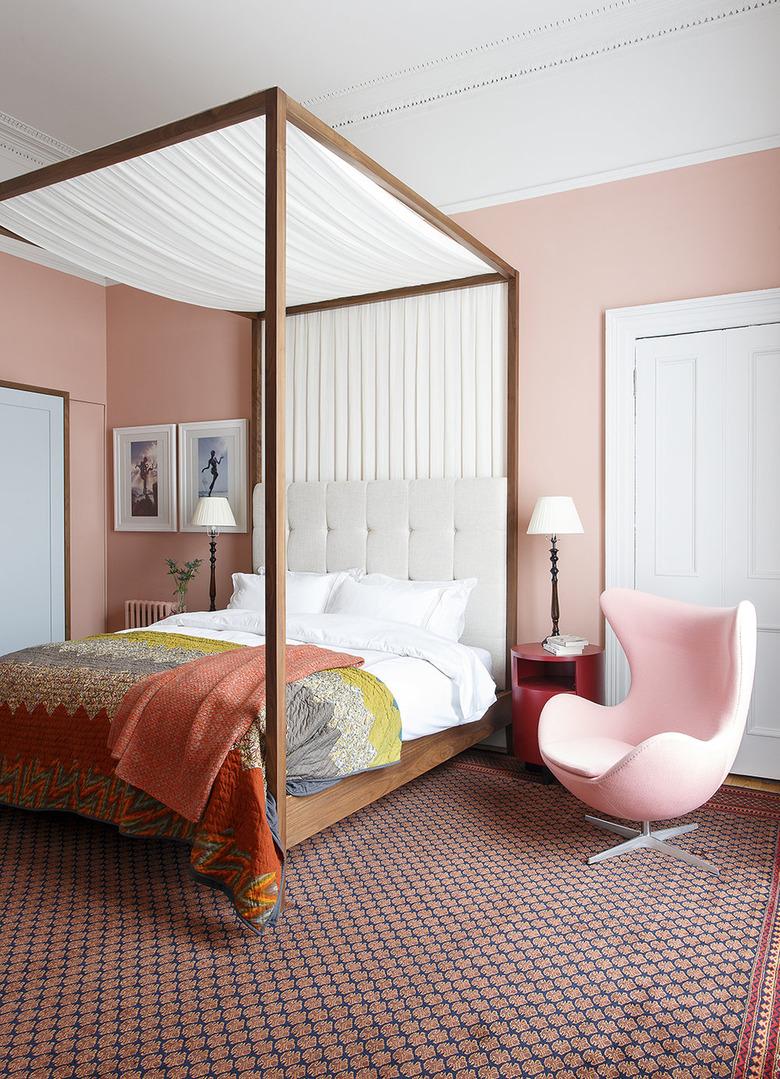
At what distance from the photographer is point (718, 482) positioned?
417cm

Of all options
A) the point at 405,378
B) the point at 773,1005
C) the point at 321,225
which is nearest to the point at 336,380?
the point at 405,378

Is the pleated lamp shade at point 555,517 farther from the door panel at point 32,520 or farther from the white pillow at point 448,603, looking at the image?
the door panel at point 32,520

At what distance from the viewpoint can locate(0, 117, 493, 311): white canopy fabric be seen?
115 inches

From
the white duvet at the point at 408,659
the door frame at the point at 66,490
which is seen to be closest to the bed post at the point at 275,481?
the white duvet at the point at 408,659

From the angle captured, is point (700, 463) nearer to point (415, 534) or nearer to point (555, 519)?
point (555, 519)

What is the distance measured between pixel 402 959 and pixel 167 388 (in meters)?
4.85

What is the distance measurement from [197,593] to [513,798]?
10.2 ft

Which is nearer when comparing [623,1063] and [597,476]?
[623,1063]

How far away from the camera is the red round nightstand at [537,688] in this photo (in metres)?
4.09

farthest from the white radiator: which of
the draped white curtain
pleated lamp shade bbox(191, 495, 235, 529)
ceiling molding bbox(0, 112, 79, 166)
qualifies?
ceiling molding bbox(0, 112, 79, 166)

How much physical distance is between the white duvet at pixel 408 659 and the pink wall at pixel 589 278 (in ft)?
2.78

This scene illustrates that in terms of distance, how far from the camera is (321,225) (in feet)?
11.5

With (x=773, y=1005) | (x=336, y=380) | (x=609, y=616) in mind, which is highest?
(x=336, y=380)

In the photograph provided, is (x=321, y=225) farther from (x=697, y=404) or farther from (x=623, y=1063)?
(x=623, y=1063)
